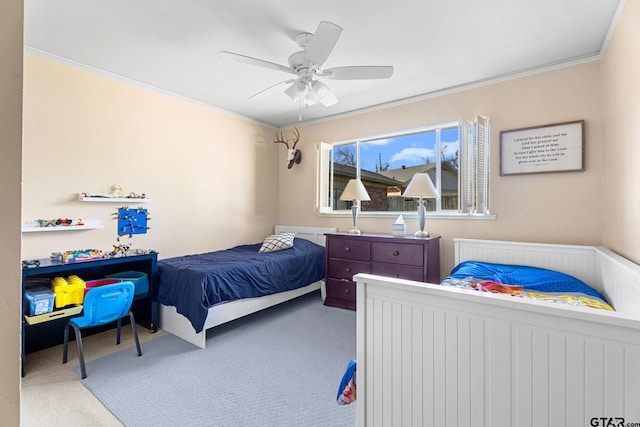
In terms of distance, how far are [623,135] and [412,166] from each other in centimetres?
193

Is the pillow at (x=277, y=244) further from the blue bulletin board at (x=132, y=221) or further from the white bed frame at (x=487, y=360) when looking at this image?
the white bed frame at (x=487, y=360)

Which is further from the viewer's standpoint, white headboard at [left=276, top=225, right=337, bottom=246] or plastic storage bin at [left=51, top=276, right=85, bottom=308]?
white headboard at [left=276, top=225, right=337, bottom=246]

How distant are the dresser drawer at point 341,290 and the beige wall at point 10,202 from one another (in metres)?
3.02

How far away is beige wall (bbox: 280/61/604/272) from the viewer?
2.59 metres

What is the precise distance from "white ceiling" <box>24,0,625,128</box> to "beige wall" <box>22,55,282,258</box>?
298 mm

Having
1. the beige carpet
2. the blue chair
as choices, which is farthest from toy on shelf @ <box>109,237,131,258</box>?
the beige carpet

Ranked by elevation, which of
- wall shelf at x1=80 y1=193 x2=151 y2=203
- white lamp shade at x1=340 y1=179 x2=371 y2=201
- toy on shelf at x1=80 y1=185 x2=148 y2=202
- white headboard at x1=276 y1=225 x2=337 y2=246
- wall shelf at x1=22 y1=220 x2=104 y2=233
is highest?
white lamp shade at x1=340 y1=179 x2=371 y2=201

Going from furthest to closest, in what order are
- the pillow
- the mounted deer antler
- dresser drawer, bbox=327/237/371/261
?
the mounted deer antler < the pillow < dresser drawer, bbox=327/237/371/261

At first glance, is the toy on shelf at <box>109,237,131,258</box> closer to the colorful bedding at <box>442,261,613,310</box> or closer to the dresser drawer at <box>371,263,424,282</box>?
the dresser drawer at <box>371,263,424,282</box>

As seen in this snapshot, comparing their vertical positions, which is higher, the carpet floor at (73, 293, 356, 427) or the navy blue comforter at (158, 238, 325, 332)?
the navy blue comforter at (158, 238, 325, 332)

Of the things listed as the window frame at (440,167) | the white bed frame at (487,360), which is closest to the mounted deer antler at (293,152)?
the window frame at (440,167)

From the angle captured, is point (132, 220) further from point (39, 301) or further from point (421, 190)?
point (421, 190)

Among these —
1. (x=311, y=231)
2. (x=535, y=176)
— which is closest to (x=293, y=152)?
(x=311, y=231)

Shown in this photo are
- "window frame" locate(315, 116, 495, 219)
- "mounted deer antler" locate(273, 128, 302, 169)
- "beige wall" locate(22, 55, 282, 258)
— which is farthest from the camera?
"mounted deer antler" locate(273, 128, 302, 169)
